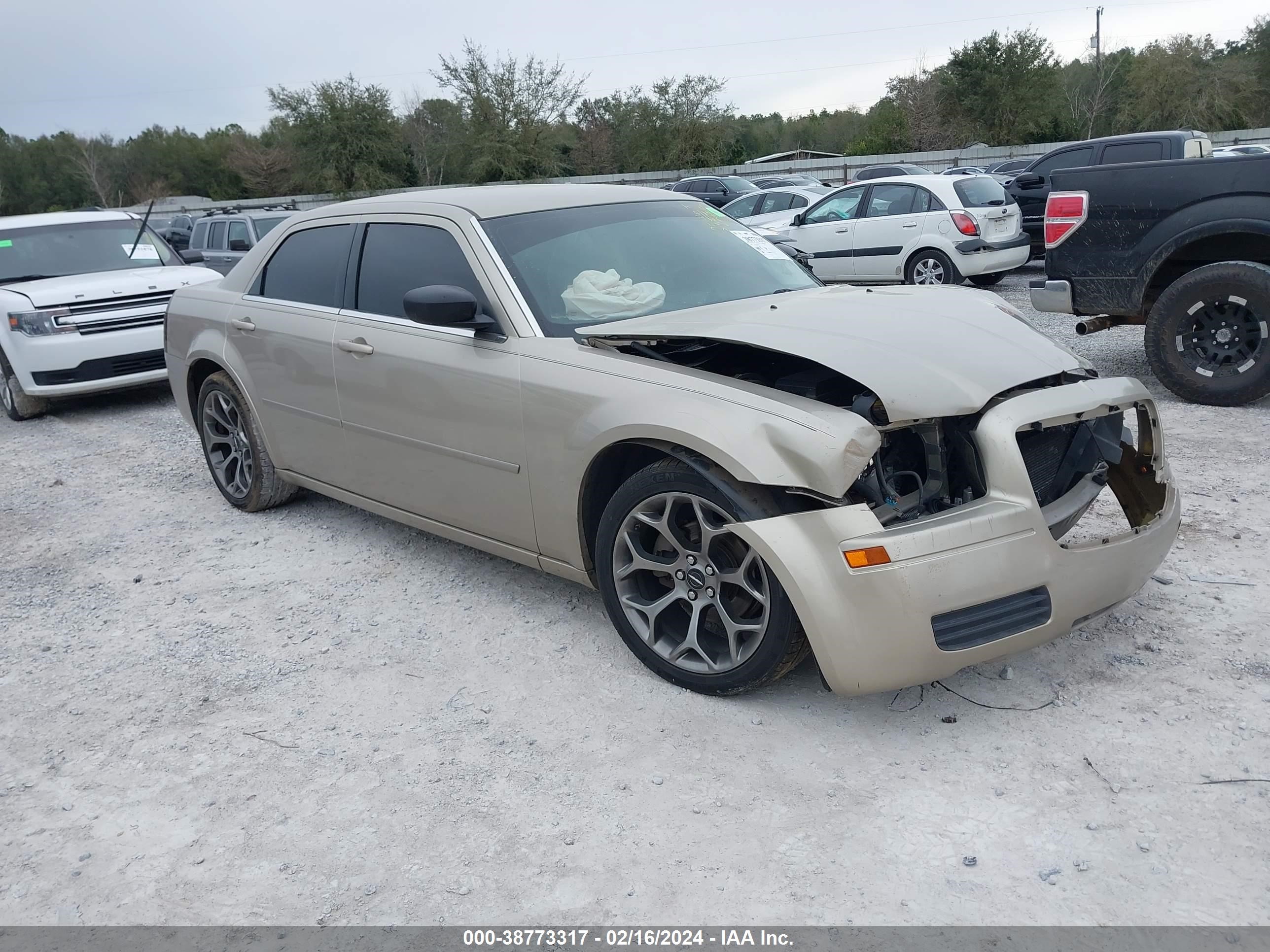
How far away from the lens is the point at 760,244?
4617mm

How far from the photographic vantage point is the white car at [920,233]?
11844 mm

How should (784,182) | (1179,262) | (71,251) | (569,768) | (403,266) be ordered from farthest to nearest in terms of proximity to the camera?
(784,182)
(71,251)
(1179,262)
(403,266)
(569,768)

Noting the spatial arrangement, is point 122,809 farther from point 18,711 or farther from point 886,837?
point 886,837

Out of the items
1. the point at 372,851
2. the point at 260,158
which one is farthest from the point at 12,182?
the point at 372,851

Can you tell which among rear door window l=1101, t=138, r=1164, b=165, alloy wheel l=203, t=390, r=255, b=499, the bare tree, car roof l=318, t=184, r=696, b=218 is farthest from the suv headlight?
the bare tree

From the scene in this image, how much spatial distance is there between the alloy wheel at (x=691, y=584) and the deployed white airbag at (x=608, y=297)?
0.94 m

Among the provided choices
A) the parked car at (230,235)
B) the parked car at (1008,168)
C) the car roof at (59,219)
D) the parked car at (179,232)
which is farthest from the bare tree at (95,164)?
the car roof at (59,219)

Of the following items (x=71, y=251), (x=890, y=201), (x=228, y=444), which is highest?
(x=71, y=251)

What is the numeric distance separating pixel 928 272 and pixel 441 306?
994 cm

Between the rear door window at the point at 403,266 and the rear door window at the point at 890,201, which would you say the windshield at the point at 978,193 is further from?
the rear door window at the point at 403,266

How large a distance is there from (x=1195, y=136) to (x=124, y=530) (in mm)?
12273

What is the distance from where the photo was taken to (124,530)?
548cm

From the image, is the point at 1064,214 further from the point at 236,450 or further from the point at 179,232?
the point at 179,232
